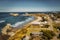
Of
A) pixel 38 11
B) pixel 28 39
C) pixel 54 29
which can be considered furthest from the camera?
pixel 38 11

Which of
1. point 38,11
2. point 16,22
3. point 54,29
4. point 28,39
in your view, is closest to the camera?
point 28,39

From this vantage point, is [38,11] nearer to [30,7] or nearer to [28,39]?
[30,7]

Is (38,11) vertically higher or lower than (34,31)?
higher

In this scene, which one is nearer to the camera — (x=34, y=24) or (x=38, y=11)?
(x=34, y=24)

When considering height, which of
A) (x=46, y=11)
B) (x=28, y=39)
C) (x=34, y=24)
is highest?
(x=46, y=11)

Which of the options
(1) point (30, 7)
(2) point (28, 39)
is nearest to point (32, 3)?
(1) point (30, 7)

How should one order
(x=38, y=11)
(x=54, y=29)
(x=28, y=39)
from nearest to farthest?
1. (x=28, y=39)
2. (x=54, y=29)
3. (x=38, y=11)

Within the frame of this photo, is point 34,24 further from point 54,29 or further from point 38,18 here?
point 54,29

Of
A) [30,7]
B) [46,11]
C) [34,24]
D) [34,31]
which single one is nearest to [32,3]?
[30,7]

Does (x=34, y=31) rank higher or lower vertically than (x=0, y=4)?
lower
